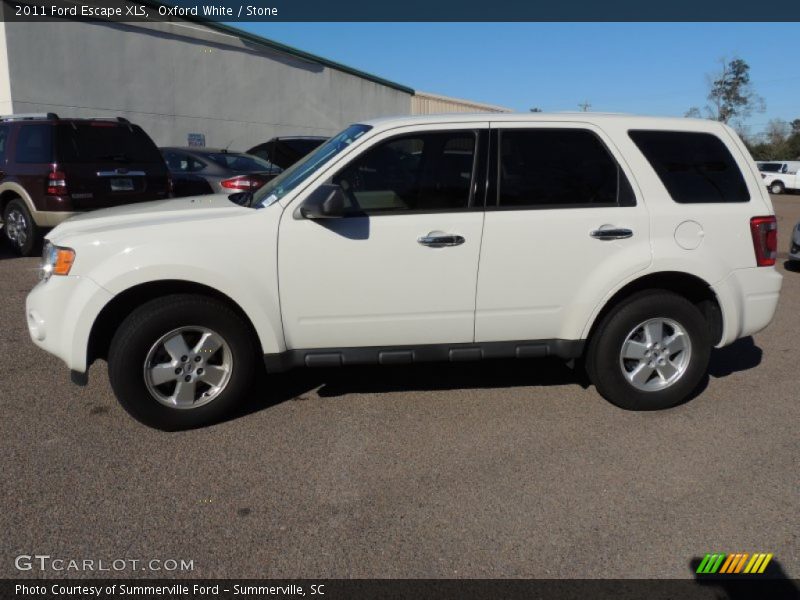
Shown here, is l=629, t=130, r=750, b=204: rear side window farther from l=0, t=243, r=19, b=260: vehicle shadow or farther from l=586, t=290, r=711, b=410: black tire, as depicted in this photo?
l=0, t=243, r=19, b=260: vehicle shadow

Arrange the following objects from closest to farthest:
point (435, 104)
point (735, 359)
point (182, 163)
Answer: point (735, 359)
point (182, 163)
point (435, 104)

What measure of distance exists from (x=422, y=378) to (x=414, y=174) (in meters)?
1.67

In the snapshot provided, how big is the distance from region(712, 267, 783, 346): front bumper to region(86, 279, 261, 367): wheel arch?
119 inches

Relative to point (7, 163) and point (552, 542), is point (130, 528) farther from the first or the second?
point (7, 163)

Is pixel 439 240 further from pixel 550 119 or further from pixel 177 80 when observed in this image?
pixel 177 80

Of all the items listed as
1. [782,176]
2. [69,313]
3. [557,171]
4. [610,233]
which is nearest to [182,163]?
[69,313]

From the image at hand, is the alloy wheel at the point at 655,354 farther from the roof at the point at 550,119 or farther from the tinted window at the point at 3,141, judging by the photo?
the tinted window at the point at 3,141

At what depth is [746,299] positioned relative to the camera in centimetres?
472

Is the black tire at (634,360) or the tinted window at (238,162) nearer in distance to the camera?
the black tire at (634,360)

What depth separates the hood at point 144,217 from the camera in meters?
4.18

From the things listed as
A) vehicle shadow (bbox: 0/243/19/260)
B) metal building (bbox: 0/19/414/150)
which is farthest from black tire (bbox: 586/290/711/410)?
metal building (bbox: 0/19/414/150)

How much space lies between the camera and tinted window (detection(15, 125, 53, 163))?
30.3 ft

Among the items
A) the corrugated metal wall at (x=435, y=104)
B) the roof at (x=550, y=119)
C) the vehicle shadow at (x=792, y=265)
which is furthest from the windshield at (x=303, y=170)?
the corrugated metal wall at (x=435, y=104)

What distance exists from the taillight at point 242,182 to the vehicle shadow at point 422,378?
6.39 metres
